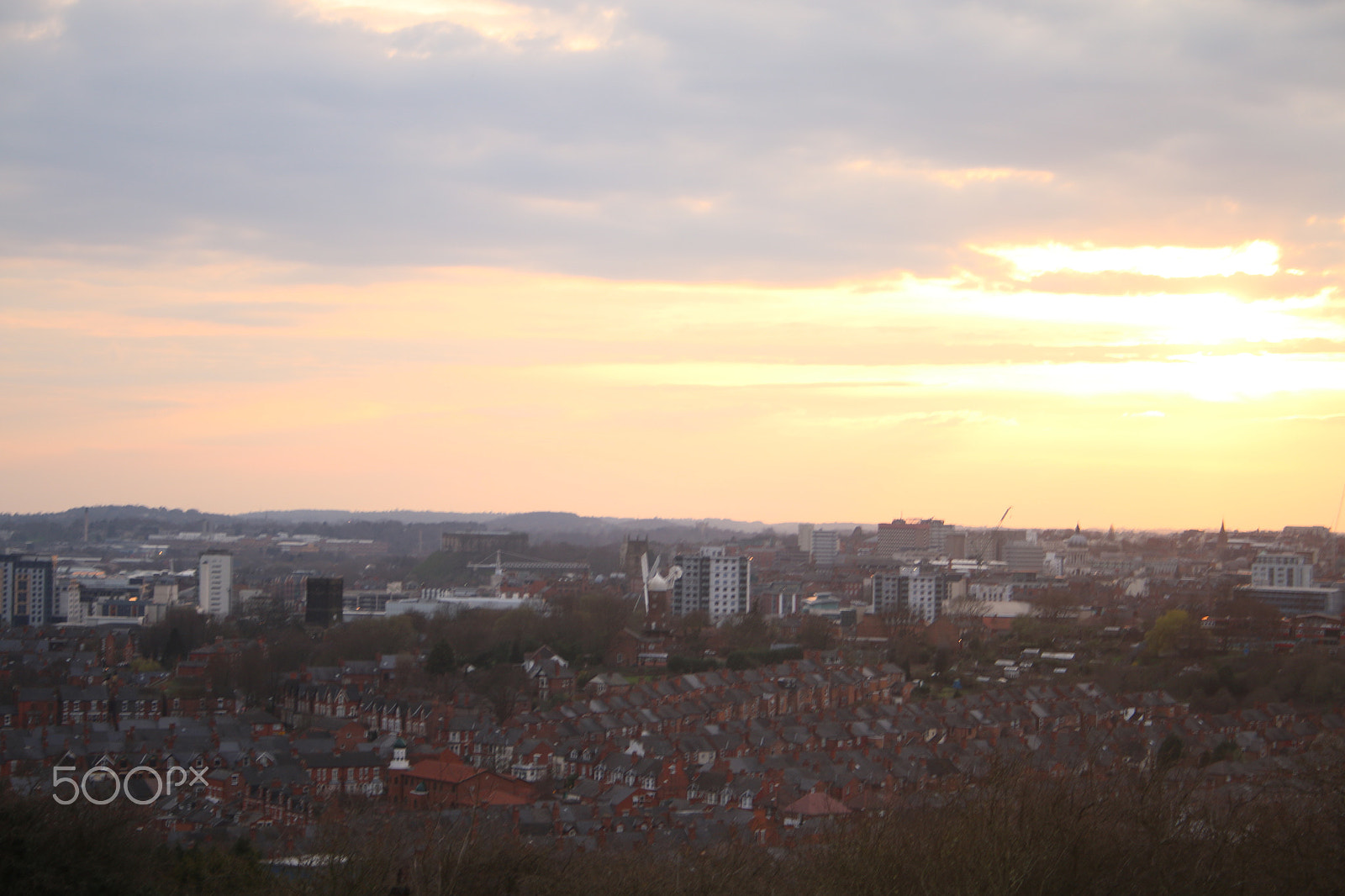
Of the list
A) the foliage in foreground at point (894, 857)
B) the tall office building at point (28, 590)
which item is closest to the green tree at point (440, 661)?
the foliage in foreground at point (894, 857)

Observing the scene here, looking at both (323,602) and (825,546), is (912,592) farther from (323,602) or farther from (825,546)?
(825,546)

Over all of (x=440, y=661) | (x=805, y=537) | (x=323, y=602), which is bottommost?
(x=440, y=661)

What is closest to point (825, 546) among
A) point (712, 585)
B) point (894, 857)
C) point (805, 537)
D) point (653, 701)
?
point (805, 537)

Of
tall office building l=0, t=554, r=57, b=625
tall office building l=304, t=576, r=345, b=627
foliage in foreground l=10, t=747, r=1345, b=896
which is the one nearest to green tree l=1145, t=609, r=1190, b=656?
foliage in foreground l=10, t=747, r=1345, b=896

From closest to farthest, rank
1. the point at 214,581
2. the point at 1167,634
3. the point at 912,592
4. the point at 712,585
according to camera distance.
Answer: the point at 1167,634 → the point at 712,585 → the point at 912,592 → the point at 214,581

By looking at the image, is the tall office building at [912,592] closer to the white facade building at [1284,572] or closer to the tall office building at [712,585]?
the tall office building at [712,585]

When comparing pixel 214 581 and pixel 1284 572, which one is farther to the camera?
pixel 214 581
